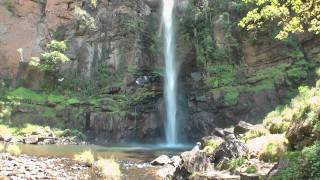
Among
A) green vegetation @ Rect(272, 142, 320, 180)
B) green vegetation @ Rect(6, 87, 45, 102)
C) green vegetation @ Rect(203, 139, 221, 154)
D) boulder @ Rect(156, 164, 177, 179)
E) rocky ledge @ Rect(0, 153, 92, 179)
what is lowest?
boulder @ Rect(156, 164, 177, 179)

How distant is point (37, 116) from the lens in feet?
122

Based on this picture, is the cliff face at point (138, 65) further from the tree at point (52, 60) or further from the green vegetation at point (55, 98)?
the green vegetation at point (55, 98)

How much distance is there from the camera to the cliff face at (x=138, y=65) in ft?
118

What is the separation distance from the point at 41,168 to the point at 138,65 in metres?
24.4

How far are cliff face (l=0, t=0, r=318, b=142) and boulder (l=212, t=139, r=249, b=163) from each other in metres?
19.8

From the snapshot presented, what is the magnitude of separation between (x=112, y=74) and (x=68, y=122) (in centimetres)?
687

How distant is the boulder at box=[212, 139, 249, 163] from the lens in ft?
46.1

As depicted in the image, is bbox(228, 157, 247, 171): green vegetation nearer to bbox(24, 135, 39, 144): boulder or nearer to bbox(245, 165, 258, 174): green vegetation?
bbox(245, 165, 258, 174): green vegetation

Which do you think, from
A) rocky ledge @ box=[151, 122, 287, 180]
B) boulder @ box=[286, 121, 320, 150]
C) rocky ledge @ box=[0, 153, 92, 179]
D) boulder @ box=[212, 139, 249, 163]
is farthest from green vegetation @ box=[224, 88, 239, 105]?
boulder @ box=[286, 121, 320, 150]

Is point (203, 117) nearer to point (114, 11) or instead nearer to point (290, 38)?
point (290, 38)

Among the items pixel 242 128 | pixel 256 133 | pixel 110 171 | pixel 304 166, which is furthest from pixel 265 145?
pixel 242 128

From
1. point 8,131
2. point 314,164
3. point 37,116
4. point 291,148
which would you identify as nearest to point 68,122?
point 37,116

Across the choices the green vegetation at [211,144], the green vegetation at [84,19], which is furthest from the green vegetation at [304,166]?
the green vegetation at [84,19]

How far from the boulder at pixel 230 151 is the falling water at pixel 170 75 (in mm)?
21044
